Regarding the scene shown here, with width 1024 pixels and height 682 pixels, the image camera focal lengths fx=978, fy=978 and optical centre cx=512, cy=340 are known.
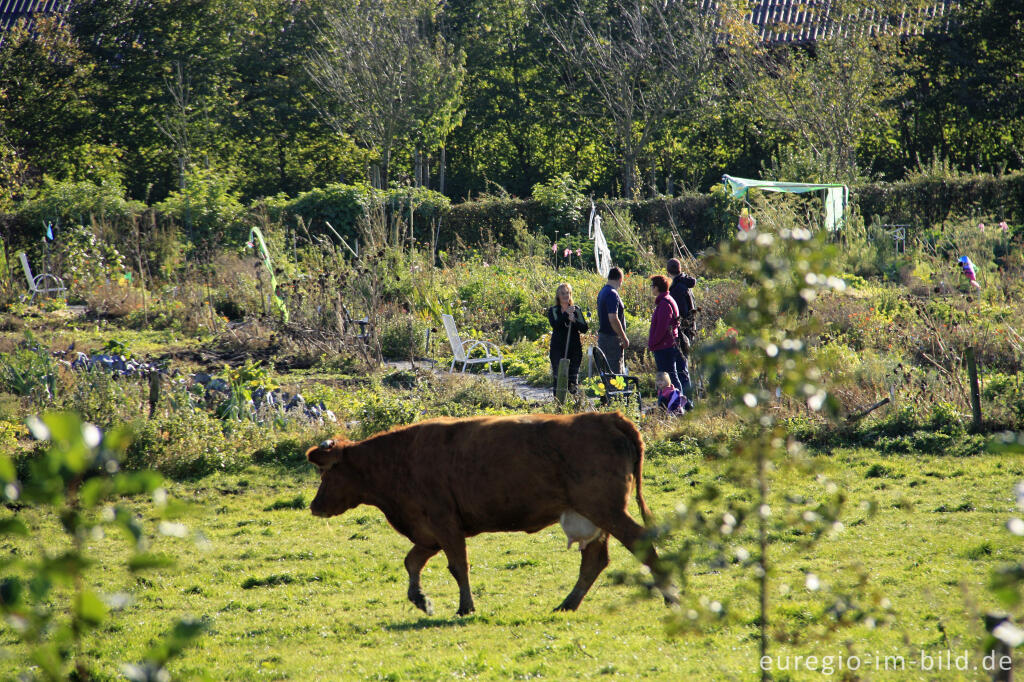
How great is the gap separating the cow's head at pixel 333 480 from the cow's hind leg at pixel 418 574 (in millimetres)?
550

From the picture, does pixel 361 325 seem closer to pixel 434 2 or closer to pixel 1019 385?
pixel 1019 385

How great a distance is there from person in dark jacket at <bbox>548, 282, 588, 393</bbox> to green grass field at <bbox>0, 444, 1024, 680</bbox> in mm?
2687

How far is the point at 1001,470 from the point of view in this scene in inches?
354

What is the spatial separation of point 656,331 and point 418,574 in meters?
5.76

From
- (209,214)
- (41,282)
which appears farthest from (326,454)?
(209,214)

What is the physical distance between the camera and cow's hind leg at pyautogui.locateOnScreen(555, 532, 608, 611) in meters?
5.84

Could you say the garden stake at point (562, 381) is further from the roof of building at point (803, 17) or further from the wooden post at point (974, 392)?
the roof of building at point (803, 17)

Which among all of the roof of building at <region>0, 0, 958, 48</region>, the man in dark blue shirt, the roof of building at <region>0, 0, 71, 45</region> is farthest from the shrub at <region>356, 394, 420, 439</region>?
the roof of building at <region>0, 0, 71, 45</region>

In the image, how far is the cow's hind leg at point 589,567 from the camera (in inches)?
230

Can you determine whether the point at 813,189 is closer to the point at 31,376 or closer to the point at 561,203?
the point at 561,203

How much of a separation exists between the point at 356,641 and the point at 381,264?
38.2ft

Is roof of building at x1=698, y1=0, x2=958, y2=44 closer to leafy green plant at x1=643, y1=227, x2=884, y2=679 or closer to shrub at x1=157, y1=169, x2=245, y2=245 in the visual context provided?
shrub at x1=157, y1=169, x2=245, y2=245

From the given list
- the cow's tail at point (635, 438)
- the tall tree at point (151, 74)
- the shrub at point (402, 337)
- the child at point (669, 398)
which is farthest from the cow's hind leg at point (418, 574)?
the tall tree at point (151, 74)

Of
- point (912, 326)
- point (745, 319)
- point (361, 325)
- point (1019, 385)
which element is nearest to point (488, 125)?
point (361, 325)
